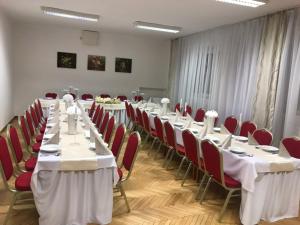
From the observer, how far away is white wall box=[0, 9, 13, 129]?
22.9 ft

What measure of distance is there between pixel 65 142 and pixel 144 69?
7.56m

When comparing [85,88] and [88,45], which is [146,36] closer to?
[88,45]

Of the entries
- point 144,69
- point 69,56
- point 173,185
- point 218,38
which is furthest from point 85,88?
point 173,185

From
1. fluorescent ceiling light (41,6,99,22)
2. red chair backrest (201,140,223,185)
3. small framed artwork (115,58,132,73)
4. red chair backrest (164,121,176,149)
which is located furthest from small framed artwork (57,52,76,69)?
red chair backrest (201,140,223,185)

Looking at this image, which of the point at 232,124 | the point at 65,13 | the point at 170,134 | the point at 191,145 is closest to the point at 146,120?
the point at 170,134

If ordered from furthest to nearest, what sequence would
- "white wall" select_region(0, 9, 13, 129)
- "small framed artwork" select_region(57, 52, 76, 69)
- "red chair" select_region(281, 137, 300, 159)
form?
"small framed artwork" select_region(57, 52, 76, 69) → "white wall" select_region(0, 9, 13, 129) → "red chair" select_region(281, 137, 300, 159)

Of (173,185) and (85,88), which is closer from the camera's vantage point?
(173,185)

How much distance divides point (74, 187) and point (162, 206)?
131 centimetres

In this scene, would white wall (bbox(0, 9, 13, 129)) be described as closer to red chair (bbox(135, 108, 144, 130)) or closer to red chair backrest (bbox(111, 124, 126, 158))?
red chair (bbox(135, 108, 144, 130))

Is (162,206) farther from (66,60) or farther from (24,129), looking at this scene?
(66,60)

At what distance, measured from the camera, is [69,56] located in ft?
31.5

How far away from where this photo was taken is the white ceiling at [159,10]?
17.5 ft

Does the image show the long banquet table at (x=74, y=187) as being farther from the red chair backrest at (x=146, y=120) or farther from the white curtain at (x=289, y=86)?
the white curtain at (x=289, y=86)

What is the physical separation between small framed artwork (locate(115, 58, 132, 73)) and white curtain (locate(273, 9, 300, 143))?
6.08m
